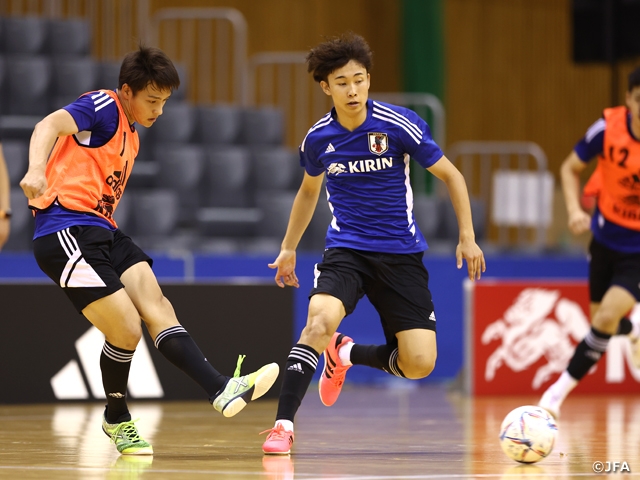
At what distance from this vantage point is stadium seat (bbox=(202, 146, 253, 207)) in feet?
36.8

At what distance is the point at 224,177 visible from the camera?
11219 mm

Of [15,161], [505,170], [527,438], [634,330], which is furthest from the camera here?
[505,170]

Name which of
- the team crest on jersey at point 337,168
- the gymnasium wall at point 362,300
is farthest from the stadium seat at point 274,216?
the team crest on jersey at point 337,168

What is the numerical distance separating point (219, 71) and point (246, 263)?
13.8ft

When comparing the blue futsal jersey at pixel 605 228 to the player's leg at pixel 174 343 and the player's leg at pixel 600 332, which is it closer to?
the player's leg at pixel 600 332

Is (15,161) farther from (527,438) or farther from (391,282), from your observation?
(527,438)

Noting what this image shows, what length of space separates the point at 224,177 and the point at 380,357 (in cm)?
582

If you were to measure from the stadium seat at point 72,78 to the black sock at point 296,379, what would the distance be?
256 inches

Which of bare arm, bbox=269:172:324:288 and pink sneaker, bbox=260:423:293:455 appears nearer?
pink sneaker, bbox=260:423:293:455

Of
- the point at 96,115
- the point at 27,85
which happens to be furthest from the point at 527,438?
the point at 27,85

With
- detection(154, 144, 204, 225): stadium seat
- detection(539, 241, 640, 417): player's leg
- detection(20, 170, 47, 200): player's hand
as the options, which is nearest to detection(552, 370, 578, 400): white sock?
detection(539, 241, 640, 417): player's leg

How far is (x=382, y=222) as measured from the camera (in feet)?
17.7

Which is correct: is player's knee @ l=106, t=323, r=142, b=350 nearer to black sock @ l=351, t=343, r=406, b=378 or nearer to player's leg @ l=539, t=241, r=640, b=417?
black sock @ l=351, t=343, r=406, b=378

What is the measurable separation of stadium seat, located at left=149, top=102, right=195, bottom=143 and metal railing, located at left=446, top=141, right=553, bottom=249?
312 cm
